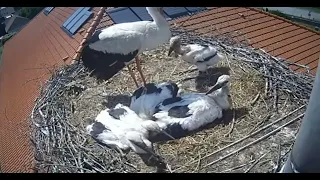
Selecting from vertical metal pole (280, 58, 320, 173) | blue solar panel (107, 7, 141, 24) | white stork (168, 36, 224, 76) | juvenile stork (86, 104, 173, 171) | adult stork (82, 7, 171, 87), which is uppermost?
vertical metal pole (280, 58, 320, 173)

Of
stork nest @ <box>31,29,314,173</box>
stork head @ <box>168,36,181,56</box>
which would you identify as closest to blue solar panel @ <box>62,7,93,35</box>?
stork nest @ <box>31,29,314,173</box>

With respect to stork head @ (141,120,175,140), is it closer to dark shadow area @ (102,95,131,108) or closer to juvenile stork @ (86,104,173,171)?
juvenile stork @ (86,104,173,171)

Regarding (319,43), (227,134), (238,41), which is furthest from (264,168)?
(319,43)

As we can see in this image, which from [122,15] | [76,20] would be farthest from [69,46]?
[122,15]

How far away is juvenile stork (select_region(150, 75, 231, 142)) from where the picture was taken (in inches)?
122

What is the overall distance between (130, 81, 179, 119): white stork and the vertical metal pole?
2.20 meters

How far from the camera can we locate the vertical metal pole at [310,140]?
1.05 meters

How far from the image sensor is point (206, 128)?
3.22 m

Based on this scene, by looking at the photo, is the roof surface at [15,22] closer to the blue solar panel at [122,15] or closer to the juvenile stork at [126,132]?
the blue solar panel at [122,15]

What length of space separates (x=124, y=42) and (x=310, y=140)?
8.04 feet

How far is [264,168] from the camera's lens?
279cm

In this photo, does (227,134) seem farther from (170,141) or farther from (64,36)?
(64,36)

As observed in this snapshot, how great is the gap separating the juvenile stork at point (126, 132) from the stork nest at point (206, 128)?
6 cm

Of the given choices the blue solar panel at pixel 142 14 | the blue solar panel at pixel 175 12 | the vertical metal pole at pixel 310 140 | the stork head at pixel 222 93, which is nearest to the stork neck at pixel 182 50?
the stork head at pixel 222 93
